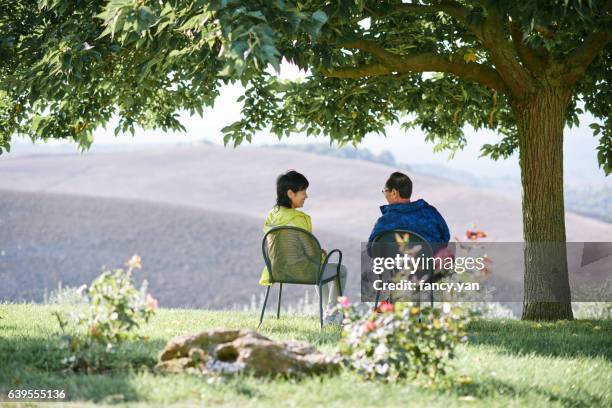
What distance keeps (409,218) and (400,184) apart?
34 centimetres

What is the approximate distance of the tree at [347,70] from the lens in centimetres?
607

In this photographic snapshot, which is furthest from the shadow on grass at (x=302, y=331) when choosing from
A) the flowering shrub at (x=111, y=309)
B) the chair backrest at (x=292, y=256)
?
the flowering shrub at (x=111, y=309)

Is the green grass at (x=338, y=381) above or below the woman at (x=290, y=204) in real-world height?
below

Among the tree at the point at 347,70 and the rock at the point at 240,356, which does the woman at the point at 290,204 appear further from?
the rock at the point at 240,356

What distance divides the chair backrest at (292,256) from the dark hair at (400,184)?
923 millimetres

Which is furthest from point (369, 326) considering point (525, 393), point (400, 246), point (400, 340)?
point (400, 246)

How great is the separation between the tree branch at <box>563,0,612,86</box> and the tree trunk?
221 mm

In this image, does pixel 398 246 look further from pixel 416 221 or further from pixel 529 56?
pixel 529 56

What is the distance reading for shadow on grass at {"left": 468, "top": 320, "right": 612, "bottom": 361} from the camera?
6715mm

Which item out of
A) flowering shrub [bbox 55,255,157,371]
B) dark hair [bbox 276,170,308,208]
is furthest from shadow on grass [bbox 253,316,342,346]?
flowering shrub [bbox 55,255,157,371]

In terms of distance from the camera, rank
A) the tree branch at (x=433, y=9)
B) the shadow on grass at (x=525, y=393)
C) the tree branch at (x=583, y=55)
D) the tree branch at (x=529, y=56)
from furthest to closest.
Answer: the tree branch at (x=529, y=56) → the tree branch at (x=583, y=55) → the tree branch at (x=433, y=9) → the shadow on grass at (x=525, y=393)

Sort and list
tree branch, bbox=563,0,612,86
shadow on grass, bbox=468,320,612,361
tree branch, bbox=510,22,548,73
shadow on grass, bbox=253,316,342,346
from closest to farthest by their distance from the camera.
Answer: shadow on grass, bbox=468,320,612,361, shadow on grass, bbox=253,316,342,346, tree branch, bbox=563,0,612,86, tree branch, bbox=510,22,548,73

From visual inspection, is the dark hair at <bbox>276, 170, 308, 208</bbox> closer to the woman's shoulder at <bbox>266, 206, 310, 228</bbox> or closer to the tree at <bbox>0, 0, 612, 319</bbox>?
the woman's shoulder at <bbox>266, 206, 310, 228</bbox>

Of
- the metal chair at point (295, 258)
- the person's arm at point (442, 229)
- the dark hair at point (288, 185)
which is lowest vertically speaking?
the metal chair at point (295, 258)
